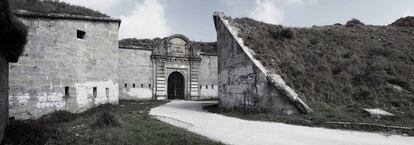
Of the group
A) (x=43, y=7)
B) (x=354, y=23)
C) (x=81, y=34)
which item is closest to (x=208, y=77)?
(x=354, y=23)

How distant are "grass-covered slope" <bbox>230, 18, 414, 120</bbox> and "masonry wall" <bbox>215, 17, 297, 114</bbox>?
676 mm

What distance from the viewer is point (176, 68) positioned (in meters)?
30.9

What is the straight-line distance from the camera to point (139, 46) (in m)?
29.2

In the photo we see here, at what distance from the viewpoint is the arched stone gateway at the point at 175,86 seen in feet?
102

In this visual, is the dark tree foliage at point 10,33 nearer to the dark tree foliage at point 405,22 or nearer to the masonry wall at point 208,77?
the masonry wall at point 208,77

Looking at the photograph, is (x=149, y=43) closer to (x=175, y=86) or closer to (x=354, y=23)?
(x=175, y=86)

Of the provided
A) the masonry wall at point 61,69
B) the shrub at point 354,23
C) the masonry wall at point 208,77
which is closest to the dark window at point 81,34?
the masonry wall at point 61,69

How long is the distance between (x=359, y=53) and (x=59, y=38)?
14.8 metres

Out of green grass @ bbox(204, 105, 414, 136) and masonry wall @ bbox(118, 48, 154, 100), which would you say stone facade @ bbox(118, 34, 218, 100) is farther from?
green grass @ bbox(204, 105, 414, 136)

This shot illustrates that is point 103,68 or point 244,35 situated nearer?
point 244,35

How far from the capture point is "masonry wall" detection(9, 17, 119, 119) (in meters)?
14.7

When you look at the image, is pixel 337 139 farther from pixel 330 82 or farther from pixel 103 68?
pixel 103 68

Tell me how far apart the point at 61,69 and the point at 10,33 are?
954 cm

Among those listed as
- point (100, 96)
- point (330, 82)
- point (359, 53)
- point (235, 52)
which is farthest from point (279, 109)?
point (100, 96)
